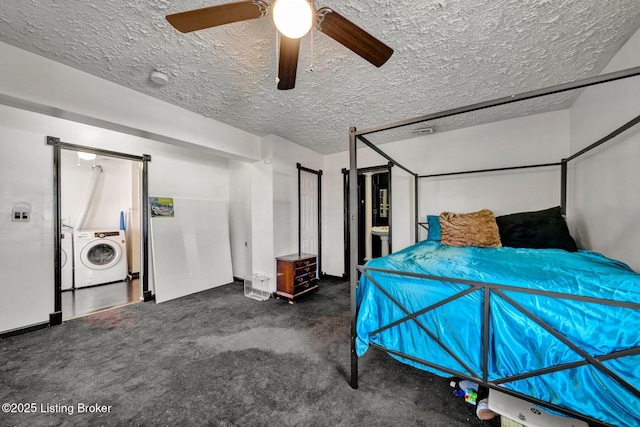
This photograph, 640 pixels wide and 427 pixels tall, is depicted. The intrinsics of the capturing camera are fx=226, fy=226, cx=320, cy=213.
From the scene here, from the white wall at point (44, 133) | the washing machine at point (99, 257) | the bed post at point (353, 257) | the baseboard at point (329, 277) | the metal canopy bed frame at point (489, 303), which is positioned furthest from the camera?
the baseboard at point (329, 277)

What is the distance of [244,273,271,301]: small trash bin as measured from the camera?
11.4ft

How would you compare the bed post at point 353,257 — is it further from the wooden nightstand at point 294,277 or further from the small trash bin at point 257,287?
the small trash bin at point 257,287

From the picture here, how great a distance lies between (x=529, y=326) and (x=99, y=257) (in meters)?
5.68

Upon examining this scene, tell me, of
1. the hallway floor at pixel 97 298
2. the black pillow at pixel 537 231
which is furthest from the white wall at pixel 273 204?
the black pillow at pixel 537 231

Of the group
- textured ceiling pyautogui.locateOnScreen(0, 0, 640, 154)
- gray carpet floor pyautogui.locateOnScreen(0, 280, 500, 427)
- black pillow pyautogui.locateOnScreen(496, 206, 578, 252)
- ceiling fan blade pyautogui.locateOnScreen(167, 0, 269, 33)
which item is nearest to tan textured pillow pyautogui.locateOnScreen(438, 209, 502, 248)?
black pillow pyautogui.locateOnScreen(496, 206, 578, 252)

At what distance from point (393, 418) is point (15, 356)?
316 cm

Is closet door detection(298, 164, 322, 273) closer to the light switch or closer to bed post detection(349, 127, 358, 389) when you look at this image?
bed post detection(349, 127, 358, 389)

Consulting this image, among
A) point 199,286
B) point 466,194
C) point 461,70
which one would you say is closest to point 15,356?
point 199,286

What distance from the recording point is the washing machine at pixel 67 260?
361cm

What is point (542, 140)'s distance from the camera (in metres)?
2.78

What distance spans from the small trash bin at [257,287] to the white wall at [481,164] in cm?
214

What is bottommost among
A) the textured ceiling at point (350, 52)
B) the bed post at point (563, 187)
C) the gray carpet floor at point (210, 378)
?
the gray carpet floor at point (210, 378)

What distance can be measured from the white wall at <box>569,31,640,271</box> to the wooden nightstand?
10.3 ft

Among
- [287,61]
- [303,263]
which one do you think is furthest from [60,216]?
[287,61]
